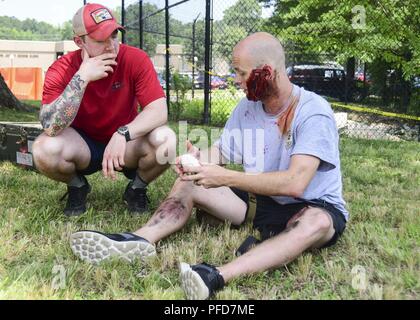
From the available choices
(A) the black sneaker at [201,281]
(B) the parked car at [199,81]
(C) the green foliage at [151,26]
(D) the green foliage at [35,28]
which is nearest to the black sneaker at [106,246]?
(A) the black sneaker at [201,281]

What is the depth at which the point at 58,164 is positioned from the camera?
344 centimetres

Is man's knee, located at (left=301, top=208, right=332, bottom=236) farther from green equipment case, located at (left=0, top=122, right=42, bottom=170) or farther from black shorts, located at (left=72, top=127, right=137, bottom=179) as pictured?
green equipment case, located at (left=0, top=122, right=42, bottom=170)

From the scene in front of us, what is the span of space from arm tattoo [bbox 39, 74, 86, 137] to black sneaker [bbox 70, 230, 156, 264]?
0.88 meters

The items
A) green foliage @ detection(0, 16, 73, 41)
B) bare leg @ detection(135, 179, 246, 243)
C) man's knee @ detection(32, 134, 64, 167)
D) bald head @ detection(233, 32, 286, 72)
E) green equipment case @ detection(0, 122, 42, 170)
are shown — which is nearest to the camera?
bald head @ detection(233, 32, 286, 72)

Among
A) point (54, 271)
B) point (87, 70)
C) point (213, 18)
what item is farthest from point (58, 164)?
point (213, 18)

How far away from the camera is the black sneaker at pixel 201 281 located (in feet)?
7.34

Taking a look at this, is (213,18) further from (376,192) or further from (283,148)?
(283,148)

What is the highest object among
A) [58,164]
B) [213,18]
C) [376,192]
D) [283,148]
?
[213,18]

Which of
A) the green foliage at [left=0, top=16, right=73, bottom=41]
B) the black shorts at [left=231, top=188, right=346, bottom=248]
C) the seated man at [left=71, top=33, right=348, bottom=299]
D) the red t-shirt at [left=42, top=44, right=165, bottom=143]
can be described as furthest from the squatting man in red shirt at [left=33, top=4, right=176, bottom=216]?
the green foliage at [left=0, top=16, right=73, bottom=41]

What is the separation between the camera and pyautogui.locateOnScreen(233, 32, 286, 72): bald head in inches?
106

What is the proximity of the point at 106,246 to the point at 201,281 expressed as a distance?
635mm

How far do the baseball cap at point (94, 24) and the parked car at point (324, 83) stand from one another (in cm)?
1064

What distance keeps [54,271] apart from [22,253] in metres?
0.39

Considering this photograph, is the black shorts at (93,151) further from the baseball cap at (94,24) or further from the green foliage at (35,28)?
the green foliage at (35,28)
